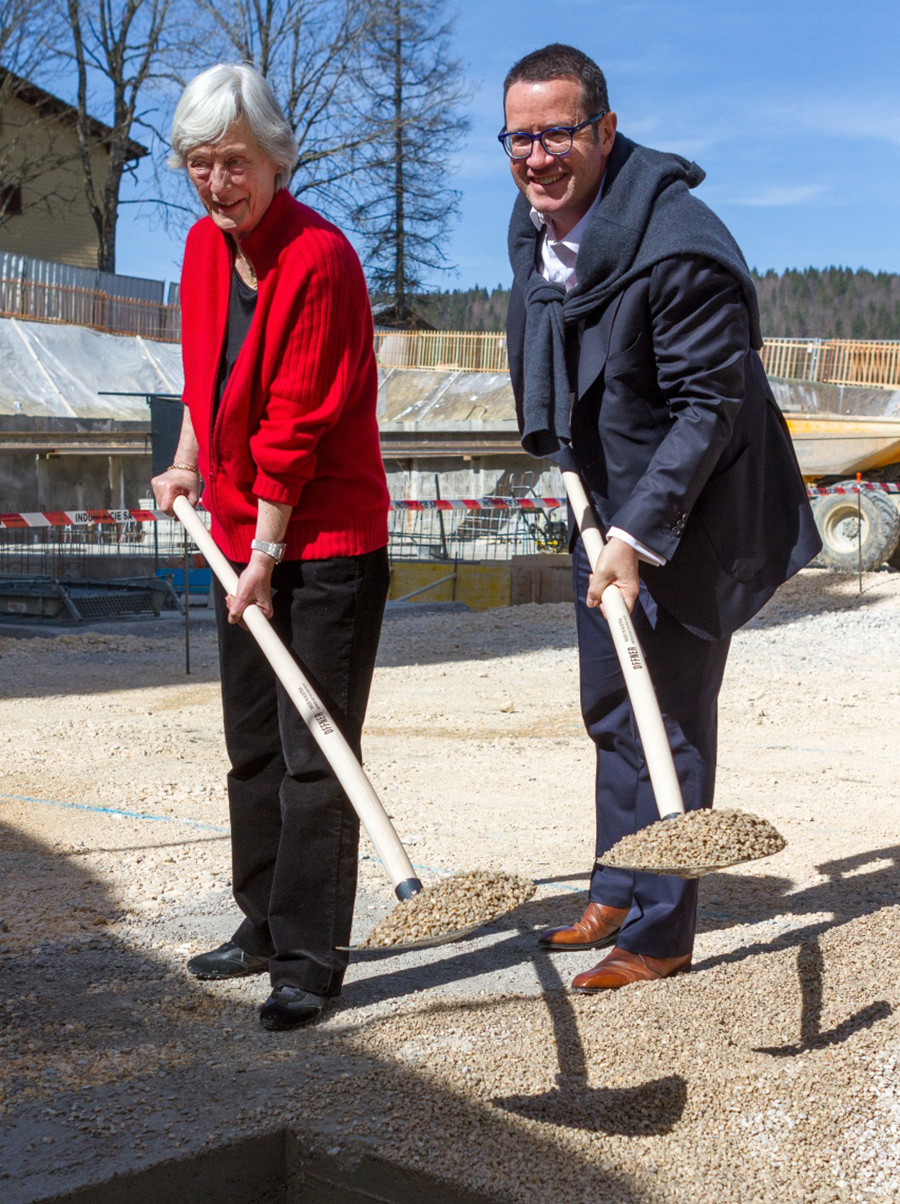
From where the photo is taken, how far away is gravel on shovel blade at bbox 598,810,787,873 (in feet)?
8.18

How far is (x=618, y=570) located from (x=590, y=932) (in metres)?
1.09

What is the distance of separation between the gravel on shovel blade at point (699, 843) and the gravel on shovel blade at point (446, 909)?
0.23m

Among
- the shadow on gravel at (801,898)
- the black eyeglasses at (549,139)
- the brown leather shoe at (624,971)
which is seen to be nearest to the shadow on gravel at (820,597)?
the shadow on gravel at (801,898)

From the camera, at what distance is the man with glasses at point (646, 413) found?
279 centimetres

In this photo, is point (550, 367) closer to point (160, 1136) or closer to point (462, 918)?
point (462, 918)

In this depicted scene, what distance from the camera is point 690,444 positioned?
2795 millimetres

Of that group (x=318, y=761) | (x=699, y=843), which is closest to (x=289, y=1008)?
(x=318, y=761)

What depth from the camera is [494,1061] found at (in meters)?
2.65

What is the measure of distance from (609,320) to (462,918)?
1333 mm

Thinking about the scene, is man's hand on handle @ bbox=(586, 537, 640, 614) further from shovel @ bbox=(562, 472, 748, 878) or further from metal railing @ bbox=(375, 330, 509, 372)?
metal railing @ bbox=(375, 330, 509, 372)

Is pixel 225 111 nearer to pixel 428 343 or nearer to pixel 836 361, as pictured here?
pixel 836 361

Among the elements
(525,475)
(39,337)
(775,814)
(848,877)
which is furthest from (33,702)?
(39,337)

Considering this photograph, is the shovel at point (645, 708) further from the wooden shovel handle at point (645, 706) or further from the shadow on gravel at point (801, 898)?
the shadow on gravel at point (801, 898)

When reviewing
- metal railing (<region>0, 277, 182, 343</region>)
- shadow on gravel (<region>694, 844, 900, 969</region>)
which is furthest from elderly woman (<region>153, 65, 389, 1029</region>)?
metal railing (<region>0, 277, 182, 343</region>)
